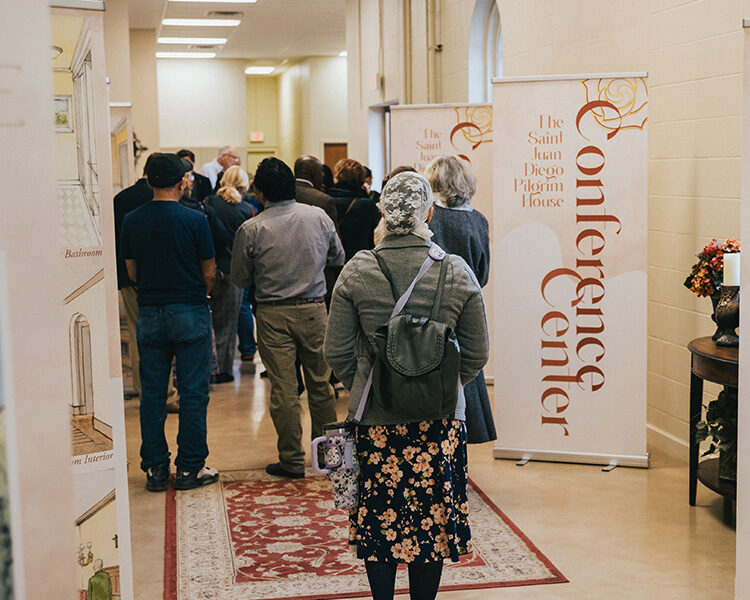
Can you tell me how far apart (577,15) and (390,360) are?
420 cm

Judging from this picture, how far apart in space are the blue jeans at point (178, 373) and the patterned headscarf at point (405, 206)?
1849 mm

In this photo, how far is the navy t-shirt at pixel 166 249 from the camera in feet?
14.7

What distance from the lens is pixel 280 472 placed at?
200 inches

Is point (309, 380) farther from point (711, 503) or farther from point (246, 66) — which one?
point (246, 66)

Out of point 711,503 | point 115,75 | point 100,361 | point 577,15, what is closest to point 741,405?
point 100,361

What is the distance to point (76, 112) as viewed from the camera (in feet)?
7.97

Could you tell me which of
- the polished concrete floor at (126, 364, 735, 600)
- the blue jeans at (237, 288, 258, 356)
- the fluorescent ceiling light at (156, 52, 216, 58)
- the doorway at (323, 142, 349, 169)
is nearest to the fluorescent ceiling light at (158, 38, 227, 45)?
the fluorescent ceiling light at (156, 52, 216, 58)

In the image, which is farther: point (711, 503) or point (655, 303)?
point (655, 303)

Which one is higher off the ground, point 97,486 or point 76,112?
point 76,112

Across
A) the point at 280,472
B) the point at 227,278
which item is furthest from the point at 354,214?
the point at 280,472

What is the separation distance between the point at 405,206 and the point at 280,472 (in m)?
2.50

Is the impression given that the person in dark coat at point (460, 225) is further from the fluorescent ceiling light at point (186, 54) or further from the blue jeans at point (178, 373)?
the fluorescent ceiling light at point (186, 54)

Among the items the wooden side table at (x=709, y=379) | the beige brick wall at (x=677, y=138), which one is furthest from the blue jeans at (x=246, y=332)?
the wooden side table at (x=709, y=379)

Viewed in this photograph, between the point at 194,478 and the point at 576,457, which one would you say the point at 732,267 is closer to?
the point at 576,457
